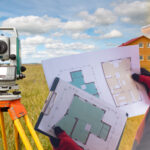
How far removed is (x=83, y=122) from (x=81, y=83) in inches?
10.6

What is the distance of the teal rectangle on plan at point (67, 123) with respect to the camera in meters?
1.19

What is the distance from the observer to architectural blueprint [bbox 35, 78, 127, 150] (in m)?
1.14

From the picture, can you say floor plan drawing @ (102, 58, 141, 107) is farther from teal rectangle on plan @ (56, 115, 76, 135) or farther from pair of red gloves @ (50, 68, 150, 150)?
teal rectangle on plan @ (56, 115, 76, 135)

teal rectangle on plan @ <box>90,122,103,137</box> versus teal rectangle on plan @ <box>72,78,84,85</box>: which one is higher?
teal rectangle on plan @ <box>72,78,84,85</box>

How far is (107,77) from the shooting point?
1229mm

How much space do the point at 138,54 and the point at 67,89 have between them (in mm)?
545

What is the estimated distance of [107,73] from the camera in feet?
4.04

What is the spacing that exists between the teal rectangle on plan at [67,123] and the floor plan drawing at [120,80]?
Answer: 1.10 feet

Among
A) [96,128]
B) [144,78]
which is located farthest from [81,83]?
[144,78]

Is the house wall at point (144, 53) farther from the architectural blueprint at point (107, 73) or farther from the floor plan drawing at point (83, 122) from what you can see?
the floor plan drawing at point (83, 122)

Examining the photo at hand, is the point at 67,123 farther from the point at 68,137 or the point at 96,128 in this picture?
the point at 96,128

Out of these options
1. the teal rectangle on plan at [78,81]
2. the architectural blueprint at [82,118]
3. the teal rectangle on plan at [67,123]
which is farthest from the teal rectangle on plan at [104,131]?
the teal rectangle on plan at [78,81]

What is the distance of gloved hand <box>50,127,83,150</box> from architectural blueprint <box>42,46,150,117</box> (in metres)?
0.32

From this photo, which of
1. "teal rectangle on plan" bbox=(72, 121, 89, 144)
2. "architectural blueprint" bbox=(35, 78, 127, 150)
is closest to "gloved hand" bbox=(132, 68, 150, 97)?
"architectural blueprint" bbox=(35, 78, 127, 150)
